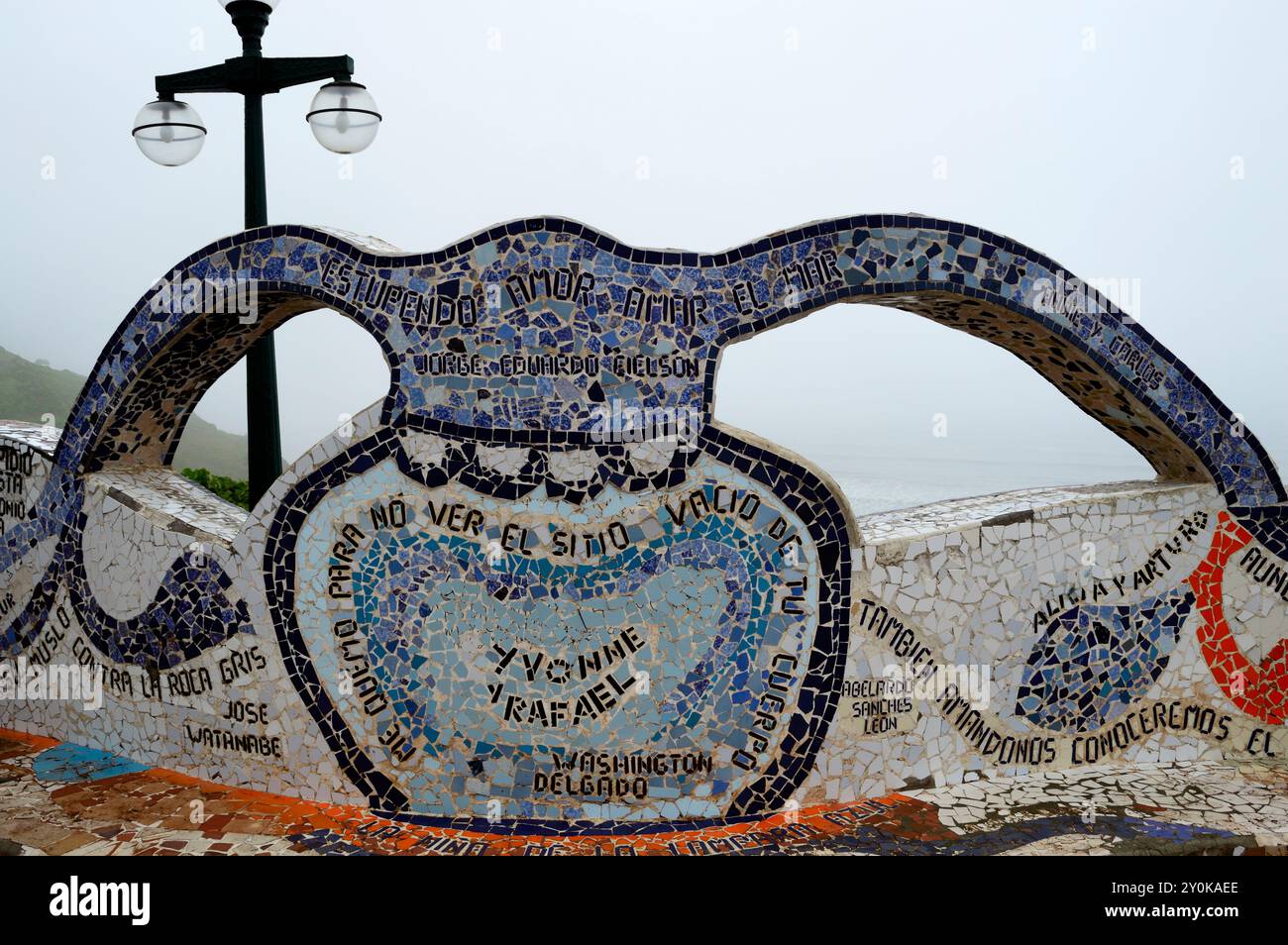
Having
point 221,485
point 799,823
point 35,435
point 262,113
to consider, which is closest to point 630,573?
point 799,823

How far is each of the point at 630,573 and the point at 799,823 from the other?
129cm

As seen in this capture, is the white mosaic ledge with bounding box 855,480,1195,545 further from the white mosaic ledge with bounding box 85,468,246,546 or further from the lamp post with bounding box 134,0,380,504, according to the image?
the lamp post with bounding box 134,0,380,504

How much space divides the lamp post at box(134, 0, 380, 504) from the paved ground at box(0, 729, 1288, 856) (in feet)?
6.73

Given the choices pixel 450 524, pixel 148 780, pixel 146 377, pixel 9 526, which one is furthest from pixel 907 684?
pixel 9 526

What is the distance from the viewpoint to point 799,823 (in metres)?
4.54

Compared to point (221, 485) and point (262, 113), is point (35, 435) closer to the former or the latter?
point (262, 113)

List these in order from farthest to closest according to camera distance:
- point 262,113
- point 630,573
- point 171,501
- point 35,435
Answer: point 262,113 → point 35,435 → point 171,501 → point 630,573

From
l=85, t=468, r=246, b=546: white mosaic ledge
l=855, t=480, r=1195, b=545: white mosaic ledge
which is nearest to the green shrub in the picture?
l=85, t=468, r=246, b=546: white mosaic ledge

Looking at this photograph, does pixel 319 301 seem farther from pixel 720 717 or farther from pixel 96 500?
pixel 720 717

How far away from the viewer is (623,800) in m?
4.55

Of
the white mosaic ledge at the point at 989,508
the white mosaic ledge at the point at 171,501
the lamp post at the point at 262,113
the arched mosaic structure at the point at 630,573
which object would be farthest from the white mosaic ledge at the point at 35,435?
the white mosaic ledge at the point at 989,508

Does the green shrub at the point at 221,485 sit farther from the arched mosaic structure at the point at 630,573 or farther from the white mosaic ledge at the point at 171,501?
the arched mosaic structure at the point at 630,573

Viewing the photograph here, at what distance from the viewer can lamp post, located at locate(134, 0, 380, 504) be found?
20.7 feet

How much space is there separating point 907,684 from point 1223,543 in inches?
71.0
